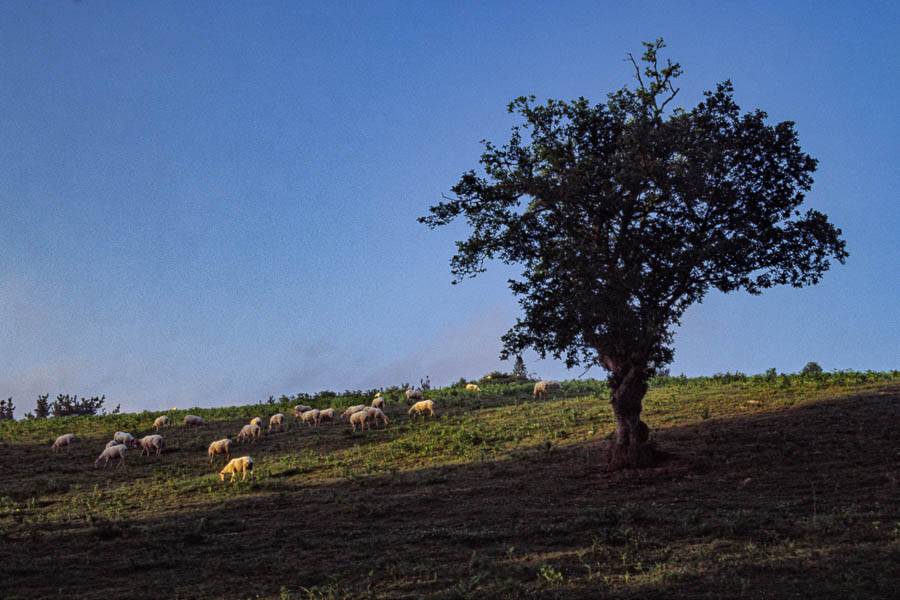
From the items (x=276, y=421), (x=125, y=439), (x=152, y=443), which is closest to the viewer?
(x=152, y=443)

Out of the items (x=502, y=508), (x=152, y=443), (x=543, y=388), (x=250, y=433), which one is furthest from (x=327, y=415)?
(x=502, y=508)

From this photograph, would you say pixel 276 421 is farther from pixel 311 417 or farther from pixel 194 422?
pixel 194 422

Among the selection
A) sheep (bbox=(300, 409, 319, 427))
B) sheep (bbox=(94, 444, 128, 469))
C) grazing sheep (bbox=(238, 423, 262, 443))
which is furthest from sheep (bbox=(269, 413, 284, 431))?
sheep (bbox=(94, 444, 128, 469))

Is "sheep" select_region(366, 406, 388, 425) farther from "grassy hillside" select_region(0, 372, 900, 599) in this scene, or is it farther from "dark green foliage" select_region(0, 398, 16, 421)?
"dark green foliage" select_region(0, 398, 16, 421)

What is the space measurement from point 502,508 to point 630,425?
6946mm

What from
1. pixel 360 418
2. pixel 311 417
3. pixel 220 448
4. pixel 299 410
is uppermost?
pixel 299 410

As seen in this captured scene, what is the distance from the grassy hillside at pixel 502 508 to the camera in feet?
43.9

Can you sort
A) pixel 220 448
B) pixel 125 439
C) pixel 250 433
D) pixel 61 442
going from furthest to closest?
pixel 61 442
pixel 125 439
pixel 250 433
pixel 220 448

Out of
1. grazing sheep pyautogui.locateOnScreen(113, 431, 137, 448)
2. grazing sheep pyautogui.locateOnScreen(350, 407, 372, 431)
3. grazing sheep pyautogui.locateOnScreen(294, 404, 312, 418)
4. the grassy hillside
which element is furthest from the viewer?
grazing sheep pyautogui.locateOnScreen(294, 404, 312, 418)

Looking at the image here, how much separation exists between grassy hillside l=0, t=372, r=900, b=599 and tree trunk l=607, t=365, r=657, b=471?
3.10 feet

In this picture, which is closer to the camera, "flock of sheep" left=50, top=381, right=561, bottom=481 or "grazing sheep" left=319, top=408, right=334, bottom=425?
"flock of sheep" left=50, top=381, right=561, bottom=481

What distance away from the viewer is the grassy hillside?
43.9 ft

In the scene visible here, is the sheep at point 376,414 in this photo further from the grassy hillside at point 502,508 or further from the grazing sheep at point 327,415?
the grazing sheep at point 327,415

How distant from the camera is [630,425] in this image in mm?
25203
